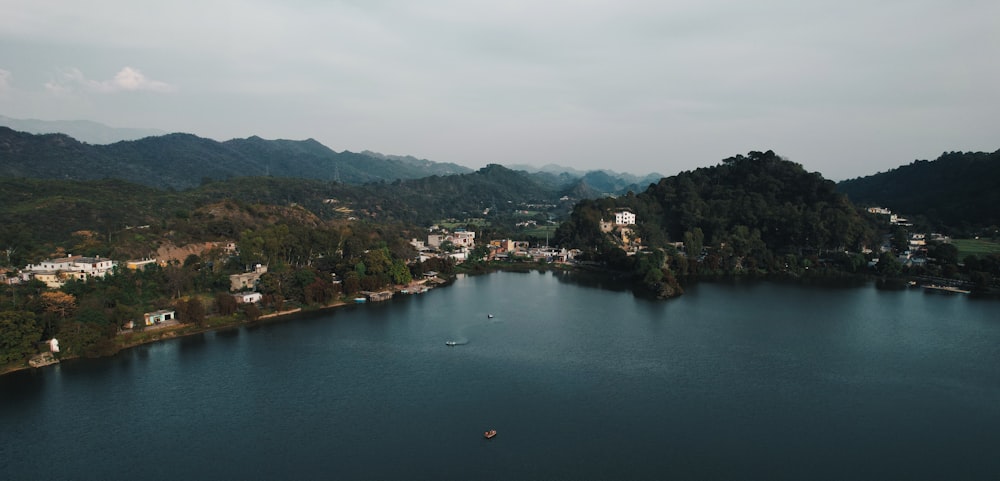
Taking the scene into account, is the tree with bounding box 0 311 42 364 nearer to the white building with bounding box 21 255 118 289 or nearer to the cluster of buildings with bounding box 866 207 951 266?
the white building with bounding box 21 255 118 289

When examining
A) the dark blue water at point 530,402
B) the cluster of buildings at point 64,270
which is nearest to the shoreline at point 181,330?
the dark blue water at point 530,402

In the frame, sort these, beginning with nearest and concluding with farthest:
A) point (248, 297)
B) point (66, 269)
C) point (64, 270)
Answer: point (64, 270) → point (66, 269) → point (248, 297)

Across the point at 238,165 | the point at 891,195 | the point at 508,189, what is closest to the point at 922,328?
the point at 891,195

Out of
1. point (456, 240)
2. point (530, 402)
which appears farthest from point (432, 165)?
point (530, 402)

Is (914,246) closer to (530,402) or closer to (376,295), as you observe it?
(376,295)

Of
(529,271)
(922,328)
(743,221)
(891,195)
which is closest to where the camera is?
(922,328)

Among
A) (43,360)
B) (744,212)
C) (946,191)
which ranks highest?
(946,191)

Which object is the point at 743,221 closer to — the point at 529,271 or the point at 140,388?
the point at 529,271
